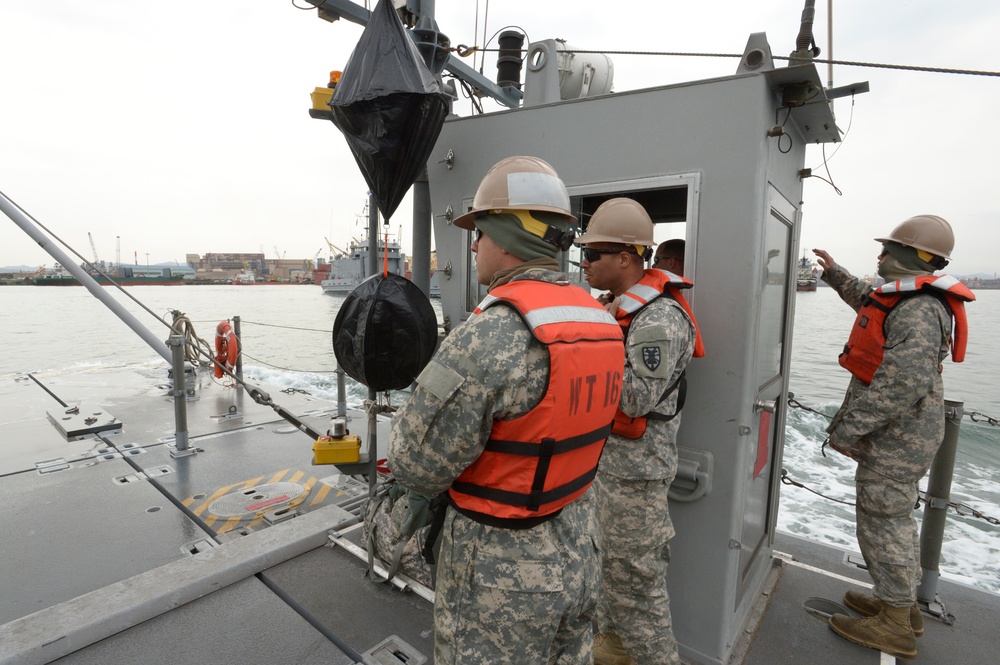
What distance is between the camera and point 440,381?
1.36 m

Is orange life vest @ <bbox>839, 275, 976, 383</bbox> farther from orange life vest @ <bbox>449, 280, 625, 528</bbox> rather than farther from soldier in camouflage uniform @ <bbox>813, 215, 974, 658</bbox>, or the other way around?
orange life vest @ <bbox>449, 280, 625, 528</bbox>

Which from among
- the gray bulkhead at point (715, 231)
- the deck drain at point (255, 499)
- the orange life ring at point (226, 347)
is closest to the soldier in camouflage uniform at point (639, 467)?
the gray bulkhead at point (715, 231)

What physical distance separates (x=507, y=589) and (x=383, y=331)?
4.49 feet

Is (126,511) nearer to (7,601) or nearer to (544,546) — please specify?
(7,601)

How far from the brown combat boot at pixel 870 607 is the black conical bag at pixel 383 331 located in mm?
2724

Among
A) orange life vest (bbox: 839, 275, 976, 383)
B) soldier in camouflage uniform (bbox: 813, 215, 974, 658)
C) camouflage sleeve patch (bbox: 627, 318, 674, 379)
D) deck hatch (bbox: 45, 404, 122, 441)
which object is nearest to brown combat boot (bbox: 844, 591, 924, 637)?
soldier in camouflage uniform (bbox: 813, 215, 974, 658)

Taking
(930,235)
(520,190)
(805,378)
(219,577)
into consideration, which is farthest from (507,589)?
(805,378)

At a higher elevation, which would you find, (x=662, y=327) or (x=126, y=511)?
(x=662, y=327)

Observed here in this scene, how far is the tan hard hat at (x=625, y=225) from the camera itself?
7.14ft

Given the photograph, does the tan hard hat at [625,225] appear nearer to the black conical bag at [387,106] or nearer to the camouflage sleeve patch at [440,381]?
the black conical bag at [387,106]

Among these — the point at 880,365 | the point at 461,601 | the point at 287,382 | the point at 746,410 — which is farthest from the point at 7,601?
the point at 287,382

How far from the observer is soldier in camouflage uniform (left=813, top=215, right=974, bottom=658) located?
2.47 meters

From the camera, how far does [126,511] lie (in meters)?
3.63

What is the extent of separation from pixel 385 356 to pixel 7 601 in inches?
92.0
